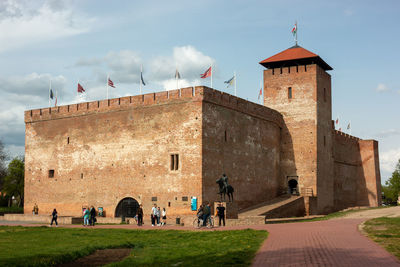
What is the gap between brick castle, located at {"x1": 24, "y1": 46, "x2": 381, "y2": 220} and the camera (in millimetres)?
28641

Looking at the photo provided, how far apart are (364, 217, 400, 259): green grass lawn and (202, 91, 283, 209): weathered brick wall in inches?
426

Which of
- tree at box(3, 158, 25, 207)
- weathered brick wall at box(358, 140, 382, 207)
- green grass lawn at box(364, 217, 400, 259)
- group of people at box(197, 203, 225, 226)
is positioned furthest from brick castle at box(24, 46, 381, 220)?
tree at box(3, 158, 25, 207)

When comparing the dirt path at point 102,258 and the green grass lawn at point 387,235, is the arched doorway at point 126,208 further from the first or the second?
the green grass lawn at point 387,235

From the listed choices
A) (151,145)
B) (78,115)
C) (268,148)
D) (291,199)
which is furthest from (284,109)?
(78,115)

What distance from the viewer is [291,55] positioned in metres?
38.0

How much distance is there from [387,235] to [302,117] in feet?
70.7

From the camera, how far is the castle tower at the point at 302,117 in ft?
119

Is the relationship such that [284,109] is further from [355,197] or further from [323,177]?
[355,197]

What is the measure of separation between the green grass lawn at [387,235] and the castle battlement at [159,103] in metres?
12.7

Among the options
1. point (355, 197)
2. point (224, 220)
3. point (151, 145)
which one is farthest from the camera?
point (355, 197)

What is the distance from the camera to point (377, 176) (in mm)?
48438

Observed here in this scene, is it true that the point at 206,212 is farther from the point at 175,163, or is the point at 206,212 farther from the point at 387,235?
the point at 387,235

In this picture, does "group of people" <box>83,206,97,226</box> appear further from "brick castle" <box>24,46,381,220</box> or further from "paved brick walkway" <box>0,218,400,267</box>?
"paved brick walkway" <box>0,218,400,267</box>

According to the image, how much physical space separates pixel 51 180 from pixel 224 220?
650 inches
